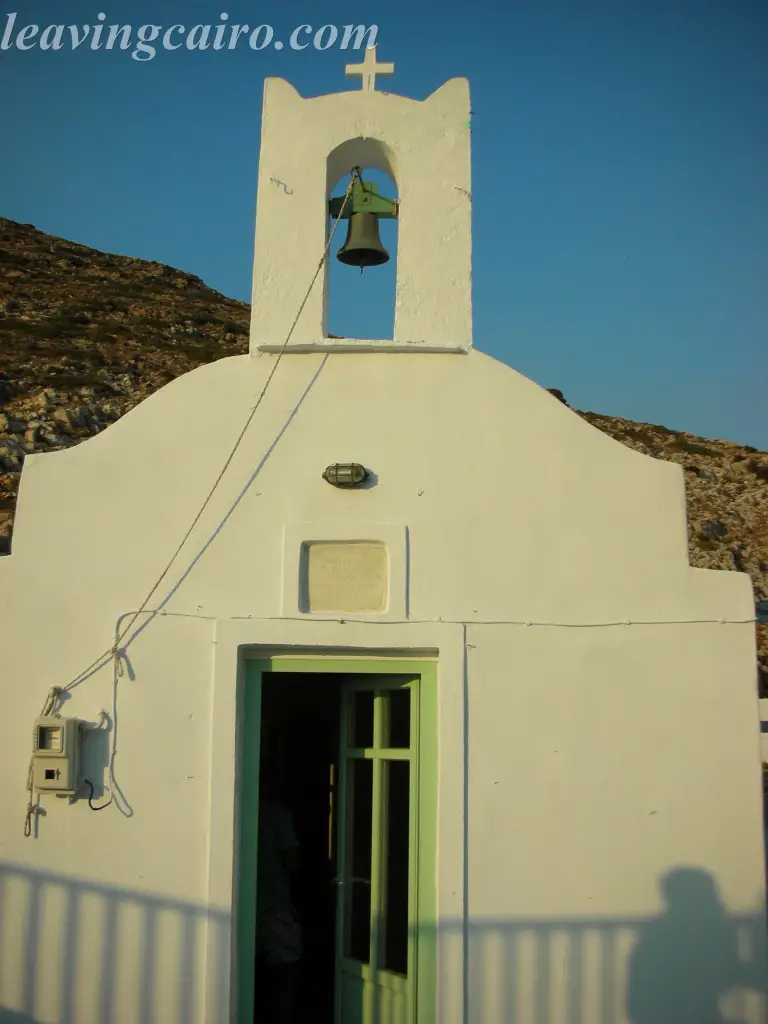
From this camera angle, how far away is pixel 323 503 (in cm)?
574

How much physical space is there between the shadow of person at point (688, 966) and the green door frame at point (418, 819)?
1065 mm

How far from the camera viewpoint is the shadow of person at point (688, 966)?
208 inches

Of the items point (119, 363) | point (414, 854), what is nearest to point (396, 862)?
point (414, 854)

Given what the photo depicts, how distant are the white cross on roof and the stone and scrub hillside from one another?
11198mm

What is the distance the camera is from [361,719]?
621 centimetres

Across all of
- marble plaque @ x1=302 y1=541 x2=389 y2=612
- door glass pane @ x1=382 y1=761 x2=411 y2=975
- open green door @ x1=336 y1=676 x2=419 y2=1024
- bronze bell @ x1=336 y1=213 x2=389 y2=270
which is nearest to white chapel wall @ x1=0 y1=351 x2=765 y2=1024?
marble plaque @ x1=302 y1=541 x2=389 y2=612

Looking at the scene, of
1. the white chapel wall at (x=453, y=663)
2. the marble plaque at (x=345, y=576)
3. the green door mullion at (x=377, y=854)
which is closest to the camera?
the white chapel wall at (x=453, y=663)

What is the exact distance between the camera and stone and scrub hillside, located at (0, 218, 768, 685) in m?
24.5

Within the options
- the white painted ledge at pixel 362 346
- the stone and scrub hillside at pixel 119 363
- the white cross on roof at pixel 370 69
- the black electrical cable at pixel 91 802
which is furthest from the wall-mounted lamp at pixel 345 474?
the stone and scrub hillside at pixel 119 363

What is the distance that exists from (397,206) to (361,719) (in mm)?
3025

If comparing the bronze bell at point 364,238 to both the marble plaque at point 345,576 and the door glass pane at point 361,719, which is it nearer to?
the marble plaque at point 345,576

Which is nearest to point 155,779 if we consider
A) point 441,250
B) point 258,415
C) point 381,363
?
point 258,415

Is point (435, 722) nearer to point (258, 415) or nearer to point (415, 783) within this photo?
point (415, 783)

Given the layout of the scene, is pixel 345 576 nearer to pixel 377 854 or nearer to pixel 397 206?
pixel 377 854
